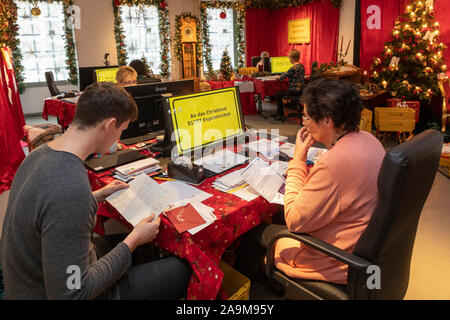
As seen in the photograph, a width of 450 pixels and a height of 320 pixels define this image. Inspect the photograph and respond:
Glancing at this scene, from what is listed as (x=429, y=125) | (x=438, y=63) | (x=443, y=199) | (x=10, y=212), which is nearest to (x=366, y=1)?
(x=438, y=63)

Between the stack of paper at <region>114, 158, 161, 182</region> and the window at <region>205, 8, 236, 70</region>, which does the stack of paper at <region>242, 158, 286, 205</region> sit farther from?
the window at <region>205, 8, 236, 70</region>

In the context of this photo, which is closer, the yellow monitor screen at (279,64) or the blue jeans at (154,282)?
the blue jeans at (154,282)

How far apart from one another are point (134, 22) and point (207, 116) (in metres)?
7.43

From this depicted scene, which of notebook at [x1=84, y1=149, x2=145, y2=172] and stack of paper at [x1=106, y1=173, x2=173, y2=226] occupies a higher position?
notebook at [x1=84, y1=149, x2=145, y2=172]

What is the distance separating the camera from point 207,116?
2.17 metres

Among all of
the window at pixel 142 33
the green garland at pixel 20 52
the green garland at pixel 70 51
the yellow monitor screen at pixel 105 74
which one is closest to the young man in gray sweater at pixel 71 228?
the yellow monitor screen at pixel 105 74

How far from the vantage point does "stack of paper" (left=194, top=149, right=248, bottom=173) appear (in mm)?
1968

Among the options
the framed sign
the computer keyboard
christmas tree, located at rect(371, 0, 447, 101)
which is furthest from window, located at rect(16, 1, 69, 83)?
christmas tree, located at rect(371, 0, 447, 101)

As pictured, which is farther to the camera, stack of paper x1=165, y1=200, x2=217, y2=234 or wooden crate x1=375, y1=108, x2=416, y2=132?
wooden crate x1=375, y1=108, x2=416, y2=132

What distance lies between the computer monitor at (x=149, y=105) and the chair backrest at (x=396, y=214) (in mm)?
1807

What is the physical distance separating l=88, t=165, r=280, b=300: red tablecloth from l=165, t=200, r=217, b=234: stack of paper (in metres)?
0.02

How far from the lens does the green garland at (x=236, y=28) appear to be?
365 inches

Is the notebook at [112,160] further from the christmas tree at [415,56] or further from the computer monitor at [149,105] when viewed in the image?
the christmas tree at [415,56]
